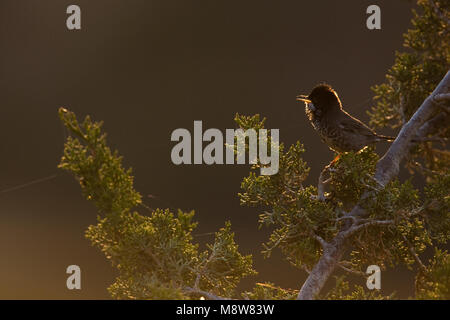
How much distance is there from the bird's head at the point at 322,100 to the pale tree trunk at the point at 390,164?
437mm

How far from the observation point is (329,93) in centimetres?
291

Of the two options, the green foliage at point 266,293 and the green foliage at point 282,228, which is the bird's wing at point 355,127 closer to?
the green foliage at point 282,228

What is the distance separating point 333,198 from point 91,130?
127cm

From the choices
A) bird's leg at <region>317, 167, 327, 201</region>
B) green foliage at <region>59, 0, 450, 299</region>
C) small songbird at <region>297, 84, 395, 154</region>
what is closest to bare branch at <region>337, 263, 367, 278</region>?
green foliage at <region>59, 0, 450, 299</region>

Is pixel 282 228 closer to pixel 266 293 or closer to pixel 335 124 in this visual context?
pixel 266 293

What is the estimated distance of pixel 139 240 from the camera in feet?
6.95

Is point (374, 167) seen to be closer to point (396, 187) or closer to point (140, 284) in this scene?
point (396, 187)

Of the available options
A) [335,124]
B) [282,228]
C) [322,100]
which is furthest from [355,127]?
[282,228]

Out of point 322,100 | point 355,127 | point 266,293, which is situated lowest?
point 266,293

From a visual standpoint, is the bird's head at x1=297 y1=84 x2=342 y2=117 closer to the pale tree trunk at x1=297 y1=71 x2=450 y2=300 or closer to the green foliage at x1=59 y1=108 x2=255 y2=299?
the pale tree trunk at x1=297 y1=71 x2=450 y2=300

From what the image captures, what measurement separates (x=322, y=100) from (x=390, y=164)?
22.8 inches

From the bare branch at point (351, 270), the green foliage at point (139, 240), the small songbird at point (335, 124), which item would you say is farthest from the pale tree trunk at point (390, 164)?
the green foliage at point (139, 240)

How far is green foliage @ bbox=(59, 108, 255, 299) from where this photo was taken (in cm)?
192
